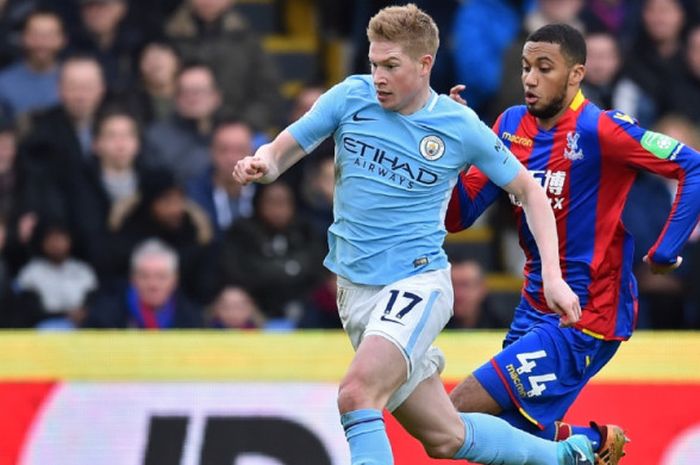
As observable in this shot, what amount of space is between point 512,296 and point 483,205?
4.09 m

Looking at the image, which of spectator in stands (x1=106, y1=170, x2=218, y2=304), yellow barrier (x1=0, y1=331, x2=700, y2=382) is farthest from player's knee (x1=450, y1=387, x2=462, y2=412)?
spectator in stands (x1=106, y1=170, x2=218, y2=304)

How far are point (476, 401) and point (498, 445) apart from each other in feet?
1.40

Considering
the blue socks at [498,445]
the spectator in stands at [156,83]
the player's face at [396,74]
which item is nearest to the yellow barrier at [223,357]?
the blue socks at [498,445]

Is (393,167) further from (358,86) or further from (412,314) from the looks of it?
(412,314)

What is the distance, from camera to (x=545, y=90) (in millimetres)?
7152

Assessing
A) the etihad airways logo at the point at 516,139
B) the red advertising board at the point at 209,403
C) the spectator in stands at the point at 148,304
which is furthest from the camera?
the spectator in stands at the point at 148,304

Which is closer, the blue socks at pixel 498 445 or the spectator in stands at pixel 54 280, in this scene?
the blue socks at pixel 498 445

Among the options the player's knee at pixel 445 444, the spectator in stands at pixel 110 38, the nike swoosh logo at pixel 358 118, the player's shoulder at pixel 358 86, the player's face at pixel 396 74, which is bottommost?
the player's knee at pixel 445 444

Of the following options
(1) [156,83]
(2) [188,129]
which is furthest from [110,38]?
(2) [188,129]

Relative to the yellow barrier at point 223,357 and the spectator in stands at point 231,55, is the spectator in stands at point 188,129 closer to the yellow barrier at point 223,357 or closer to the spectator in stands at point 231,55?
the spectator in stands at point 231,55

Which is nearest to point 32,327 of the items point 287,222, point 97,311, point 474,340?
point 97,311

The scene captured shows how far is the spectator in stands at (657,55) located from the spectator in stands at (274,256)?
109 inches

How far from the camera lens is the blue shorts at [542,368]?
284 inches

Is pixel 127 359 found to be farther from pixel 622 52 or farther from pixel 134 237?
pixel 622 52
